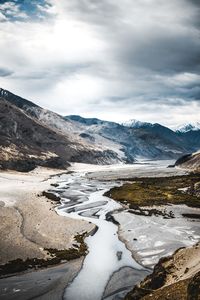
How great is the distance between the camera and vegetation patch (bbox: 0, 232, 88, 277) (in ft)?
125

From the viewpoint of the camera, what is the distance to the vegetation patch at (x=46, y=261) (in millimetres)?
38219

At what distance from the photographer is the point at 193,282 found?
70.3 feet

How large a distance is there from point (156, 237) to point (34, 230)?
19.2 meters

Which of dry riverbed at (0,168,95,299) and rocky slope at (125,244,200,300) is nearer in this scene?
rocky slope at (125,244,200,300)

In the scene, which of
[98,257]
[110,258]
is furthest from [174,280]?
[98,257]

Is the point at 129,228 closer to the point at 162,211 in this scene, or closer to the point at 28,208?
the point at 162,211

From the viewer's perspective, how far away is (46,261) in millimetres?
41250

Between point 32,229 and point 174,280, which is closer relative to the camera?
point 174,280

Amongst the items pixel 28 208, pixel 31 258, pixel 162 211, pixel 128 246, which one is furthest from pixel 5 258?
pixel 162 211

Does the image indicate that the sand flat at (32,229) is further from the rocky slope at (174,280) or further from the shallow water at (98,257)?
the rocky slope at (174,280)

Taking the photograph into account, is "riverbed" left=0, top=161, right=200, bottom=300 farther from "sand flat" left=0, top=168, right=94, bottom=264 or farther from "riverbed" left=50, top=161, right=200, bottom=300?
"sand flat" left=0, top=168, right=94, bottom=264

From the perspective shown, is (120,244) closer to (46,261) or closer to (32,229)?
(46,261)

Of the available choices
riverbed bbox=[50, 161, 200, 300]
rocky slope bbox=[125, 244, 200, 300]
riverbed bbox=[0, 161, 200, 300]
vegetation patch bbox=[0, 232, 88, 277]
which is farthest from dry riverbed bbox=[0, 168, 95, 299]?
rocky slope bbox=[125, 244, 200, 300]

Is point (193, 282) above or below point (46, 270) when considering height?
above
